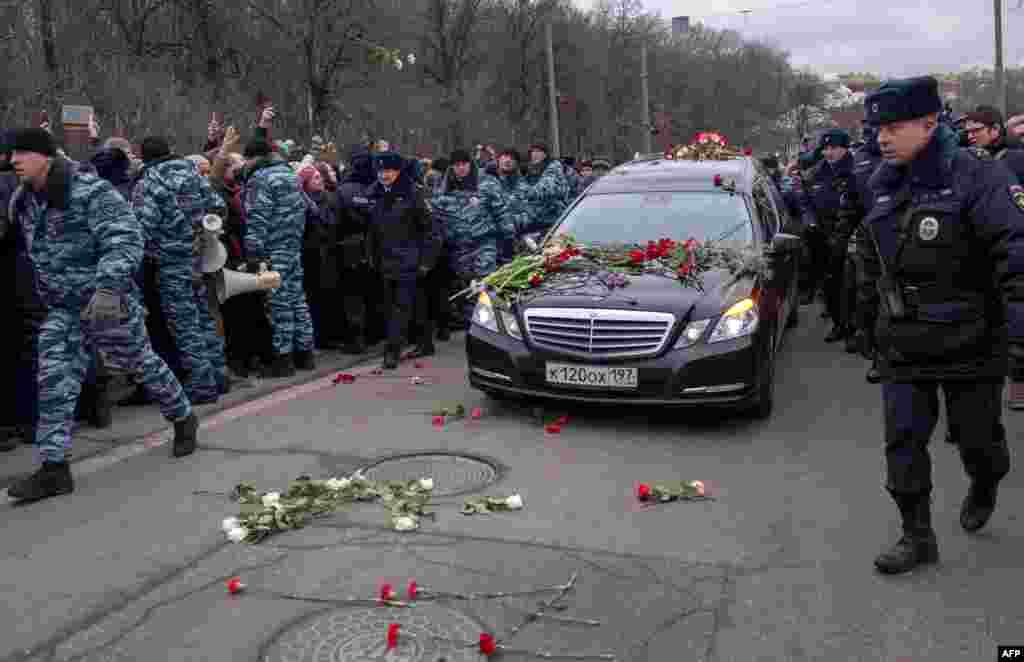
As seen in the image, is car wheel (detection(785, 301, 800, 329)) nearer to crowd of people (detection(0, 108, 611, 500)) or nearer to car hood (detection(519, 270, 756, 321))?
crowd of people (detection(0, 108, 611, 500))

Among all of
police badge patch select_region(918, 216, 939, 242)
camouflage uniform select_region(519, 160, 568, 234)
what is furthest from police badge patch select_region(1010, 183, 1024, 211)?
camouflage uniform select_region(519, 160, 568, 234)

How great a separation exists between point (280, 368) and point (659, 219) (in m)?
3.66

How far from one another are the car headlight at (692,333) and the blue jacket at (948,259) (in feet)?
7.21

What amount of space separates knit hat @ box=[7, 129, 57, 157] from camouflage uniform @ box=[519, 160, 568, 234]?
7.28 metres

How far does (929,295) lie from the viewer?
14.6ft

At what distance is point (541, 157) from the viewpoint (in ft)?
45.1

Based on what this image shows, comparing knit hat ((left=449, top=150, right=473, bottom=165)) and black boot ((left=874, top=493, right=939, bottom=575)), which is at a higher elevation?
knit hat ((left=449, top=150, right=473, bottom=165))

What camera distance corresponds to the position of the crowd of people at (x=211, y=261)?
599 cm

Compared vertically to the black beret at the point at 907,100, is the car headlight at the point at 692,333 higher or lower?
lower

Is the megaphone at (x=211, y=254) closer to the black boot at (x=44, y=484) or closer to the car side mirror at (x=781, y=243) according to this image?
the black boot at (x=44, y=484)

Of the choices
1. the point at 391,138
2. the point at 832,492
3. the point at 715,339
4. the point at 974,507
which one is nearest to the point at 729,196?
the point at 715,339

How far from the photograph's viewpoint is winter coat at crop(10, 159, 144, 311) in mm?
5969

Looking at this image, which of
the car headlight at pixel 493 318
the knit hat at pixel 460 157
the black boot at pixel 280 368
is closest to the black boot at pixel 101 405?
the black boot at pixel 280 368

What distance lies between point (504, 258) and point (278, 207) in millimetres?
3700
